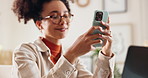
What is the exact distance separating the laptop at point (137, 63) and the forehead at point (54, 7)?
1.78 ft

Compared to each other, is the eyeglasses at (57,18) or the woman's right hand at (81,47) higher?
the eyeglasses at (57,18)

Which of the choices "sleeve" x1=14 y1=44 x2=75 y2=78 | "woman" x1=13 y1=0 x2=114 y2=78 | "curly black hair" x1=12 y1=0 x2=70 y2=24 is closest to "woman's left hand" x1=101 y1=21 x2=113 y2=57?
"woman" x1=13 y1=0 x2=114 y2=78

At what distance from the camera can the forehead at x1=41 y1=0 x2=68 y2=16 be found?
0.96 m

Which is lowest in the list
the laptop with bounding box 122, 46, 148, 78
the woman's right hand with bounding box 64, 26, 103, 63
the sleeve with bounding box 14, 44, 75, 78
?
the laptop with bounding box 122, 46, 148, 78

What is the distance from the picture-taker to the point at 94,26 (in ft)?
2.59

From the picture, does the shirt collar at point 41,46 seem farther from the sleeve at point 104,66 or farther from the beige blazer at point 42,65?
the sleeve at point 104,66

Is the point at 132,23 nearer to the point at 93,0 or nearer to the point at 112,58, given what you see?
the point at 93,0

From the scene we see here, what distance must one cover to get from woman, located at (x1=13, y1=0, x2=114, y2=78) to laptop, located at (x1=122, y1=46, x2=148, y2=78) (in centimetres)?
33

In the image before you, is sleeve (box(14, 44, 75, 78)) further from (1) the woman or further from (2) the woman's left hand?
(2) the woman's left hand

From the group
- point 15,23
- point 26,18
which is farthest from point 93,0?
point 26,18

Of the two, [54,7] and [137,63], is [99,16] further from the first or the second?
[137,63]

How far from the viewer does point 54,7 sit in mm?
958

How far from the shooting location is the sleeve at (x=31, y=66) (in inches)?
29.8

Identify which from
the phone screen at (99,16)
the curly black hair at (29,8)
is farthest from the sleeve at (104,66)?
the curly black hair at (29,8)
